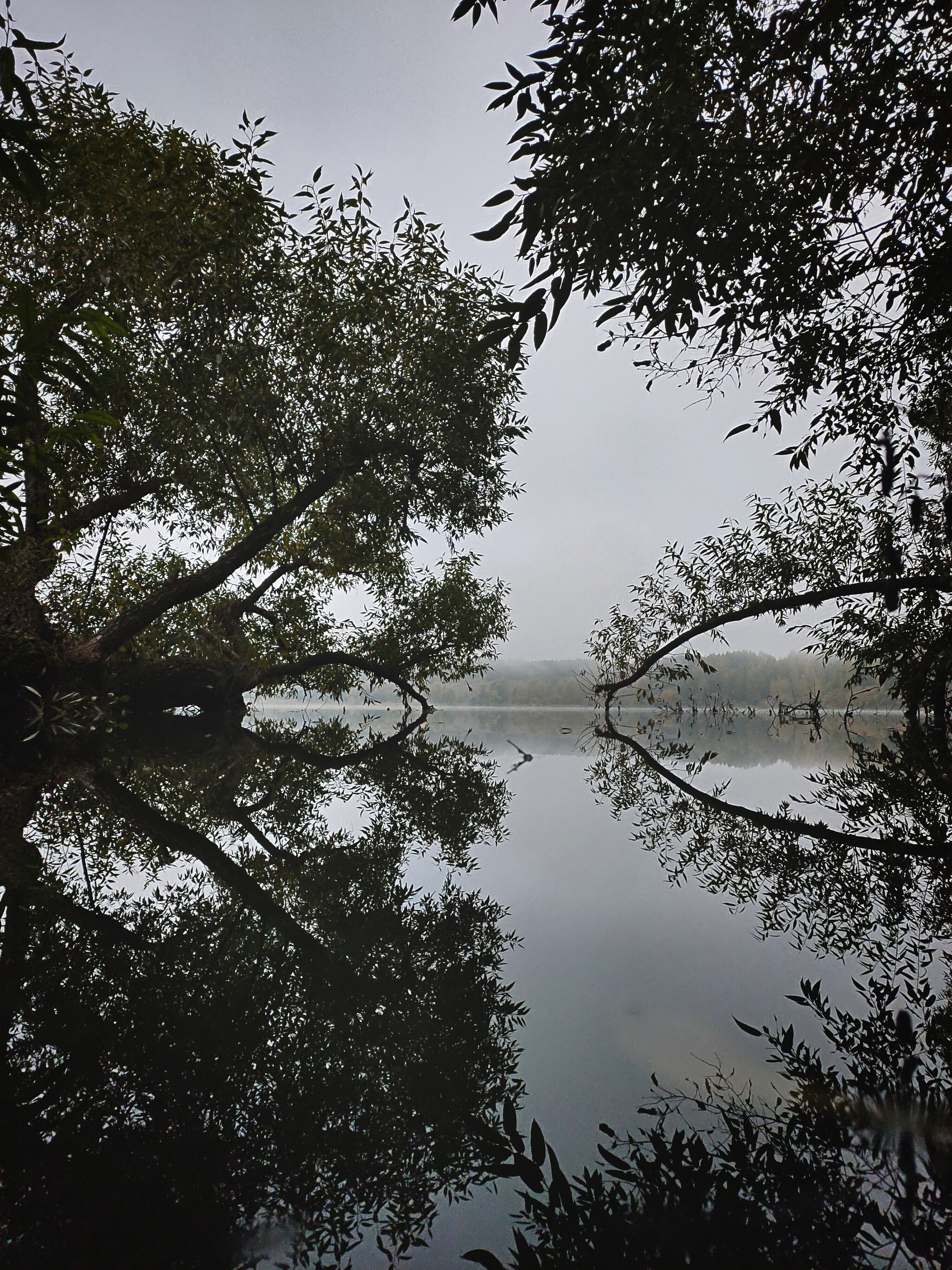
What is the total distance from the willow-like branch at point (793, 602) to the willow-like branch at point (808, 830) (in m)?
5.28

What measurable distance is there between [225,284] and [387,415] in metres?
3.07

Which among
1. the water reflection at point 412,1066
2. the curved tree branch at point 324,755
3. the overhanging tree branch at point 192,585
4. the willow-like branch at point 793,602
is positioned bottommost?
the water reflection at point 412,1066

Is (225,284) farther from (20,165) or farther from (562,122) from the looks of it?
(20,165)

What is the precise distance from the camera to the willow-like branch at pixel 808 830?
318cm

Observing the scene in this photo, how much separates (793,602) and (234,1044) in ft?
33.2

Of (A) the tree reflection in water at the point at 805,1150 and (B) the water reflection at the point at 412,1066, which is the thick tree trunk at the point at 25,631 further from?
(A) the tree reflection in water at the point at 805,1150

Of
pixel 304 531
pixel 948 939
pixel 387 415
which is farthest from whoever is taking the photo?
pixel 304 531

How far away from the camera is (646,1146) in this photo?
1.09m

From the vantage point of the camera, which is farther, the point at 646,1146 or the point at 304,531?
the point at 304,531

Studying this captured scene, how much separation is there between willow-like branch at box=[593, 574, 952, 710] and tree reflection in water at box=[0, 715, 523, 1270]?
27.3 ft

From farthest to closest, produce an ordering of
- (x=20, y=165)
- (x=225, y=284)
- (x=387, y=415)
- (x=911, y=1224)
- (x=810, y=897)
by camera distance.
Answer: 1. (x=387, y=415)
2. (x=225, y=284)
3. (x=810, y=897)
4. (x=20, y=165)
5. (x=911, y=1224)

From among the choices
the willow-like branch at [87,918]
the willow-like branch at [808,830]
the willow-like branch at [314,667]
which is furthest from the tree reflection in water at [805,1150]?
the willow-like branch at [314,667]

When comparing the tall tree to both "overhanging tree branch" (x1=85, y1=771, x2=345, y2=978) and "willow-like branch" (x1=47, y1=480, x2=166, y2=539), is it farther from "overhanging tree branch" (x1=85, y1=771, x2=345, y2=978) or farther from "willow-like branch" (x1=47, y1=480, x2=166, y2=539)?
"overhanging tree branch" (x1=85, y1=771, x2=345, y2=978)

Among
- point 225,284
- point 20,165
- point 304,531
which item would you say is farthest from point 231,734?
point 20,165
